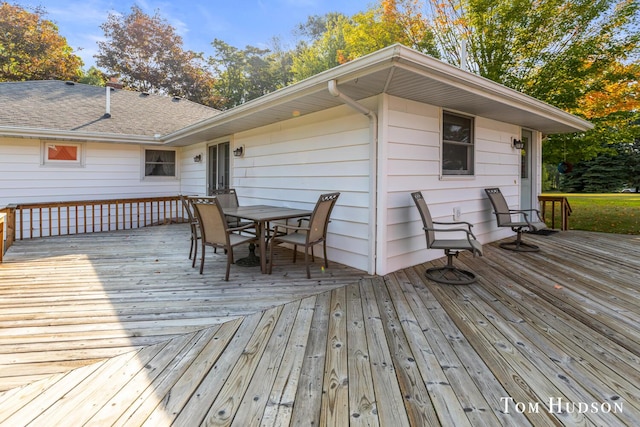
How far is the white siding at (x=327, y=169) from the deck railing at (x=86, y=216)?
3.76 m

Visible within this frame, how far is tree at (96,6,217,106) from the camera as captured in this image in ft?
61.7

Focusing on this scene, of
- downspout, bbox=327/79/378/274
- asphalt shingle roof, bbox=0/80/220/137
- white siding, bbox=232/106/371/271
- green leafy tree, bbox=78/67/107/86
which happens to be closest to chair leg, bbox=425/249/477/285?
downspout, bbox=327/79/378/274

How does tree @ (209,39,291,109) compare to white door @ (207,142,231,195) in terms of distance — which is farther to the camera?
tree @ (209,39,291,109)

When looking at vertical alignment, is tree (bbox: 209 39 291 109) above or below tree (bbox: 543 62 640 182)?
above

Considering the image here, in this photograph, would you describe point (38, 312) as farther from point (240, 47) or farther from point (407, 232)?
point (240, 47)

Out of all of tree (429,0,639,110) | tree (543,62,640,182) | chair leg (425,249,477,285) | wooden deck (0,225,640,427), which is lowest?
wooden deck (0,225,640,427)

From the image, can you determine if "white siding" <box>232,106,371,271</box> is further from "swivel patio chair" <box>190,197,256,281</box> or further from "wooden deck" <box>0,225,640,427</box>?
"swivel patio chair" <box>190,197,256,281</box>

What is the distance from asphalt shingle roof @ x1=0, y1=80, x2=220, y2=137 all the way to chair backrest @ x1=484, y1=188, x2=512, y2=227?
768 cm

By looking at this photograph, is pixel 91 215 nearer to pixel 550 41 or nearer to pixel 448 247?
pixel 448 247

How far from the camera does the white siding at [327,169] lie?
4199mm

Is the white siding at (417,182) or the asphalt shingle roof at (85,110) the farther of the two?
the asphalt shingle roof at (85,110)

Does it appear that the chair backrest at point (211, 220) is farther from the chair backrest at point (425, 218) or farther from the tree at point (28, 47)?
the tree at point (28, 47)

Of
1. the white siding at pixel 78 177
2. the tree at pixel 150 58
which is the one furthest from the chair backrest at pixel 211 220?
the tree at pixel 150 58

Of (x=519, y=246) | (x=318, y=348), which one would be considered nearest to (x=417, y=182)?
(x=519, y=246)
